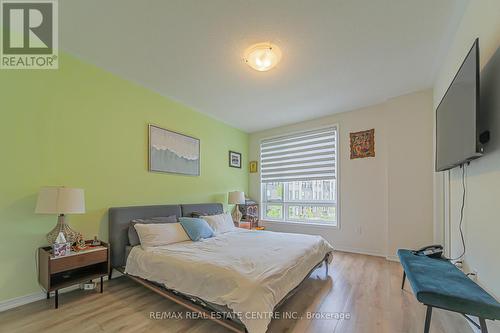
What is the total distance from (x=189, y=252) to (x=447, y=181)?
3.29 m

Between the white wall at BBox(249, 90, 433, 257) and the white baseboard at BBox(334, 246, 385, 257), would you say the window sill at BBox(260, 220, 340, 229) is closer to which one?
the white wall at BBox(249, 90, 433, 257)

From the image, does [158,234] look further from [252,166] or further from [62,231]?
[252,166]

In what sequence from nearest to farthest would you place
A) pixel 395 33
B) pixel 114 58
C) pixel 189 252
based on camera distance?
1. pixel 395 33
2. pixel 189 252
3. pixel 114 58

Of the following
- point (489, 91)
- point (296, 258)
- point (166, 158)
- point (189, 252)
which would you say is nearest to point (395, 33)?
point (489, 91)

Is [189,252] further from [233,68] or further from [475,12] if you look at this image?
[475,12]

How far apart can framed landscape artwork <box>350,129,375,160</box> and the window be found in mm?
383

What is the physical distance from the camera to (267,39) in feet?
7.30

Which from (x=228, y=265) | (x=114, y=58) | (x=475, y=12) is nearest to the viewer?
(x=475, y=12)

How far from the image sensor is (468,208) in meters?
1.95

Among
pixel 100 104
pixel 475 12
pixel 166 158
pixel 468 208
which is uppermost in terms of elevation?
pixel 475 12

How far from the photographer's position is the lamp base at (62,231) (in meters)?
2.29

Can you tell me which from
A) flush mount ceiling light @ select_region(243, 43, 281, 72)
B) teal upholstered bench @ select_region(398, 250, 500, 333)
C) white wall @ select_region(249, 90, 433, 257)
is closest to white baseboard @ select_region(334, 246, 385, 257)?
white wall @ select_region(249, 90, 433, 257)

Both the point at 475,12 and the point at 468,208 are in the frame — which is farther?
the point at 468,208

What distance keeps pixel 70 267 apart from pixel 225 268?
67.3 inches
